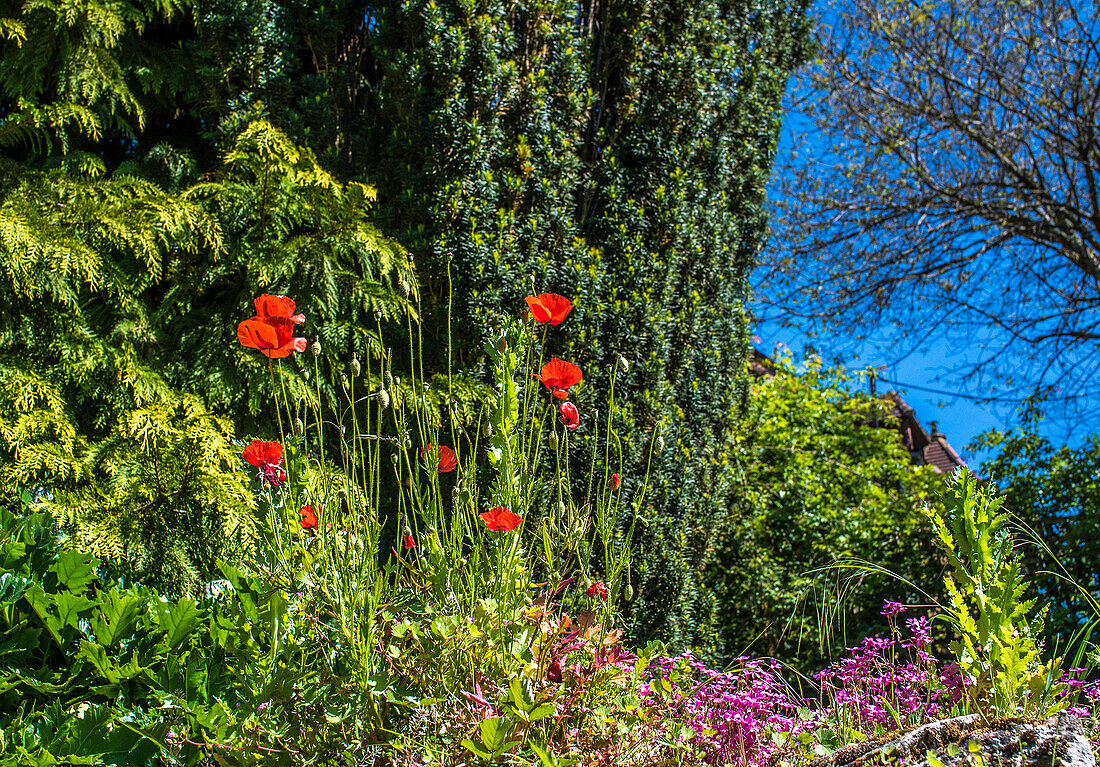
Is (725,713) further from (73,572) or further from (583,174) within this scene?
(583,174)

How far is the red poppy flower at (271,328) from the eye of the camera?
1614 mm

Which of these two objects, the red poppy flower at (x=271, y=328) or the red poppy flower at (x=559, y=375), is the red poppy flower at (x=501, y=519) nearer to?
the red poppy flower at (x=559, y=375)

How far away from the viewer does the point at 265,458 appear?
1711 millimetres

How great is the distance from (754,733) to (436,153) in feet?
9.65

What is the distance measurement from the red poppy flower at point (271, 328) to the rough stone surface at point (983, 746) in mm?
1435

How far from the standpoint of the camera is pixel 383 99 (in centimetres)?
409

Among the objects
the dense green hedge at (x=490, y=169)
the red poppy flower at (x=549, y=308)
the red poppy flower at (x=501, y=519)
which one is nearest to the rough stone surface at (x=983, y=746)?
the red poppy flower at (x=501, y=519)

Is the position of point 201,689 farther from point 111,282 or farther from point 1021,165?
point 1021,165

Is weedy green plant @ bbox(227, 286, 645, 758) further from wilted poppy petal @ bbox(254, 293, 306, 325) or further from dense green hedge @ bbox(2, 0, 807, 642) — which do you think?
dense green hedge @ bbox(2, 0, 807, 642)

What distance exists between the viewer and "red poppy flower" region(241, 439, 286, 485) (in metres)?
1.69

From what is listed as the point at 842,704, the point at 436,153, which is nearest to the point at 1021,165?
the point at 436,153

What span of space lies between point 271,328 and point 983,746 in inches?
65.7

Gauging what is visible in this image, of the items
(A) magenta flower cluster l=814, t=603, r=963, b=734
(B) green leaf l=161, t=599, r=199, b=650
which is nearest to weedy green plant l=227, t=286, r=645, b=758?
(B) green leaf l=161, t=599, r=199, b=650

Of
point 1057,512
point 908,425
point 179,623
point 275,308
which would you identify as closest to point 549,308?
point 275,308
